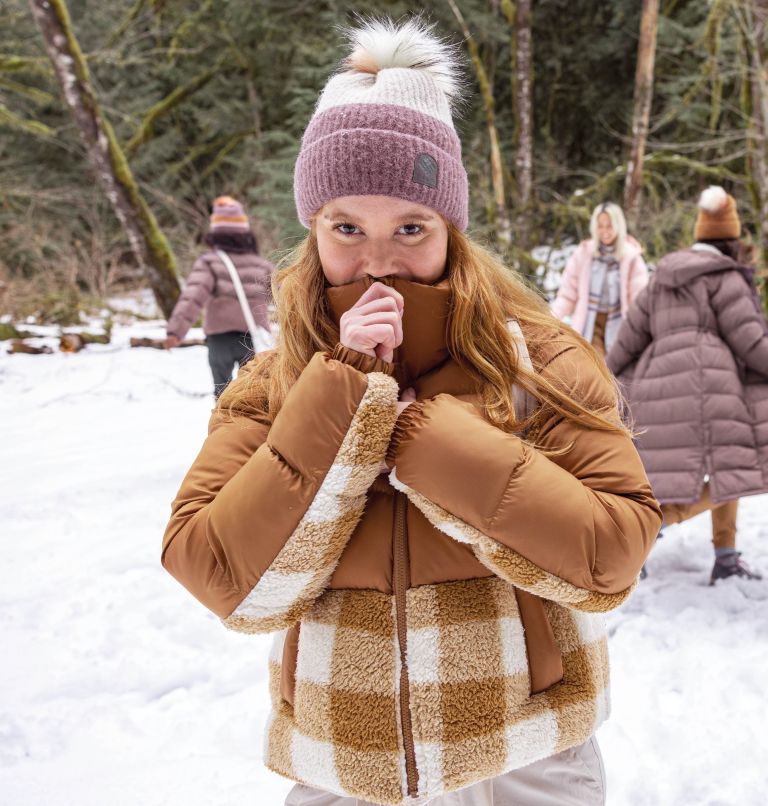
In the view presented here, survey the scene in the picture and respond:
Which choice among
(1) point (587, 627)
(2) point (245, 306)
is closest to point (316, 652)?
(1) point (587, 627)

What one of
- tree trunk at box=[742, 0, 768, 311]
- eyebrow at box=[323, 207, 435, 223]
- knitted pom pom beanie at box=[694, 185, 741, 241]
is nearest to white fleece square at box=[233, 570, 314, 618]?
eyebrow at box=[323, 207, 435, 223]

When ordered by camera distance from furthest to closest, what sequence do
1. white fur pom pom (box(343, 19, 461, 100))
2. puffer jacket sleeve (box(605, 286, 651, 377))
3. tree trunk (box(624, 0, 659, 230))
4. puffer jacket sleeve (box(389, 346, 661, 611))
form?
tree trunk (box(624, 0, 659, 230)), puffer jacket sleeve (box(605, 286, 651, 377)), white fur pom pom (box(343, 19, 461, 100)), puffer jacket sleeve (box(389, 346, 661, 611))

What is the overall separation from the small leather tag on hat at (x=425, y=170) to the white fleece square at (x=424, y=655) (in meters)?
0.85

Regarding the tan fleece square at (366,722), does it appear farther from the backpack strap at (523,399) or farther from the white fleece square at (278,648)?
the backpack strap at (523,399)

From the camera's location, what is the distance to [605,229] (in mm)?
5250

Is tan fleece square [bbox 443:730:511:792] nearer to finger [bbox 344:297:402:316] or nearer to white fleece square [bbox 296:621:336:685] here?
white fleece square [bbox 296:621:336:685]

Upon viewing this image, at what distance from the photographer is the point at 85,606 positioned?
3.20 meters

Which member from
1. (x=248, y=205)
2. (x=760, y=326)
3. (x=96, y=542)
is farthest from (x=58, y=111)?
(x=760, y=326)

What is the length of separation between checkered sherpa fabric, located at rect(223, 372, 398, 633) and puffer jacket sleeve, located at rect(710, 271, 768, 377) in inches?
105

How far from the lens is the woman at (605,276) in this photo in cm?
524

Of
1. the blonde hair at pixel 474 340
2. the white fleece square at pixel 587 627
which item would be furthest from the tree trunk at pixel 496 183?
the white fleece square at pixel 587 627

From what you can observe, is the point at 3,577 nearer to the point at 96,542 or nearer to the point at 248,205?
the point at 96,542

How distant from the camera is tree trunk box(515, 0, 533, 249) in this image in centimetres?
1093

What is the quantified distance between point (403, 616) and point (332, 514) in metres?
0.22
